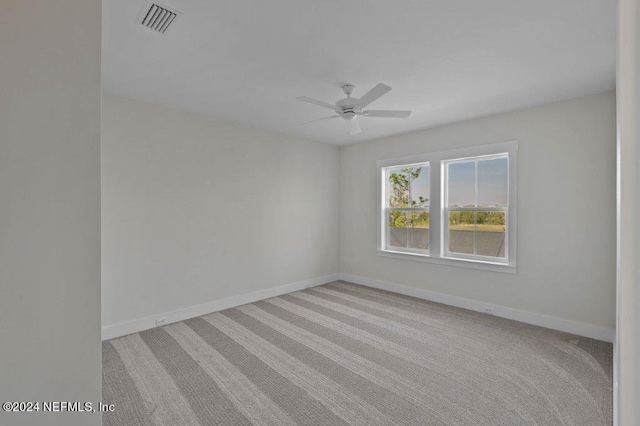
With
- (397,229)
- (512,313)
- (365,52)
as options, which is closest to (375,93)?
(365,52)

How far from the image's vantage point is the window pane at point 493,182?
13.1 ft

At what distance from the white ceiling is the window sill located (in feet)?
6.45

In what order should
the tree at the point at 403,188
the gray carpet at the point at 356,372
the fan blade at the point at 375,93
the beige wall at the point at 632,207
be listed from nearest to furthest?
1. the beige wall at the point at 632,207
2. the gray carpet at the point at 356,372
3. the fan blade at the point at 375,93
4. the tree at the point at 403,188

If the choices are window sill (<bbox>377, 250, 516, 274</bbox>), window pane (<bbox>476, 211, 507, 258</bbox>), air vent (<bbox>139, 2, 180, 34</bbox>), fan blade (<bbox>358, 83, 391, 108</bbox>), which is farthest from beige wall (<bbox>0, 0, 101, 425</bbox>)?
window pane (<bbox>476, 211, 507, 258</bbox>)

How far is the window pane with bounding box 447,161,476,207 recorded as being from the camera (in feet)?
14.0

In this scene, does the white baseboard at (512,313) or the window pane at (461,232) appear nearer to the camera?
the white baseboard at (512,313)

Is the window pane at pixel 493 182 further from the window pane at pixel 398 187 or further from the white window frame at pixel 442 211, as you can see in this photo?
the window pane at pixel 398 187

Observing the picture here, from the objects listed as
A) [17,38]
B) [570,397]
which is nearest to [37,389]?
[17,38]

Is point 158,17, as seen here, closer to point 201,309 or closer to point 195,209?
point 195,209

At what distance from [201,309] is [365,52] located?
11.6ft

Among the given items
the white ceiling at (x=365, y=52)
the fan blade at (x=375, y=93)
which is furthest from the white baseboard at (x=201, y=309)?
the fan blade at (x=375, y=93)

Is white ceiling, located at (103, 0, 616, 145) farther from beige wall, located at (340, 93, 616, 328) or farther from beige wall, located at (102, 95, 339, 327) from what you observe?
beige wall, located at (102, 95, 339, 327)

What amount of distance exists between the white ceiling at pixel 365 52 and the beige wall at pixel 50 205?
1231 millimetres

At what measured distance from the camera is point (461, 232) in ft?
14.4
